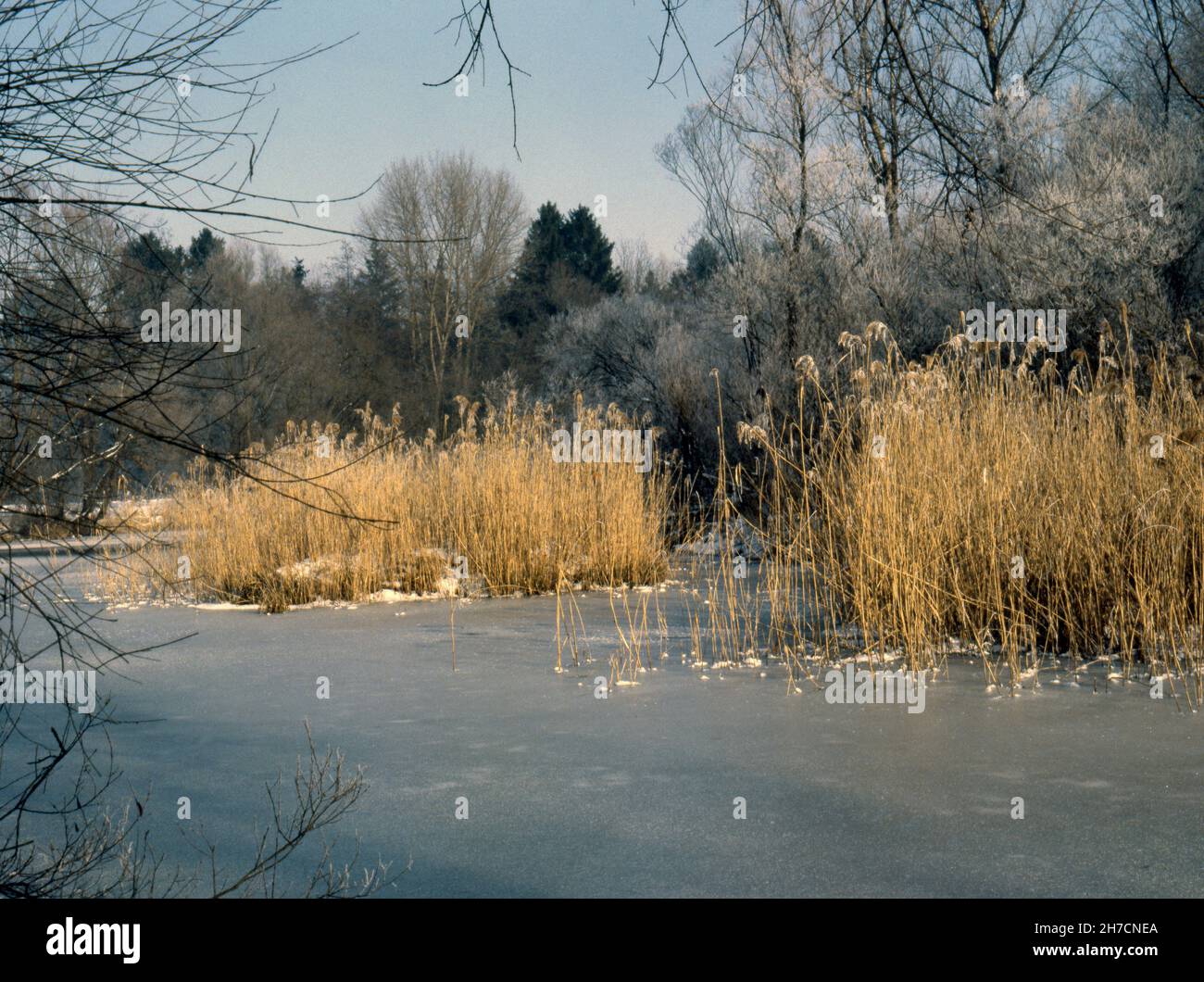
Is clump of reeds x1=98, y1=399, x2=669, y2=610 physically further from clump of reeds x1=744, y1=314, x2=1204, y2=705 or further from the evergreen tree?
the evergreen tree

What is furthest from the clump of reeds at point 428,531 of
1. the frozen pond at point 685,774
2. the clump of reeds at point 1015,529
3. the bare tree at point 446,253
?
the bare tree at point 446,253

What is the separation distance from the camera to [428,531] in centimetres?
813

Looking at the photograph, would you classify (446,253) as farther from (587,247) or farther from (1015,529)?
(1015,529)

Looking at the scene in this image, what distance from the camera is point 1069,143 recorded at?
1412cm

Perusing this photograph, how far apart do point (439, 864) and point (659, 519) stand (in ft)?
20.1

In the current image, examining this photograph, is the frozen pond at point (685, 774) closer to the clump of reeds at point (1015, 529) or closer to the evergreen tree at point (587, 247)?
A: the clump of reeds at point (1015, 529)

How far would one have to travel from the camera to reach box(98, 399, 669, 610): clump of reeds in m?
7.75

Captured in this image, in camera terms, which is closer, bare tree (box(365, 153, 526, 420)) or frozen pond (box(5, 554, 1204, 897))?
frozen pond (box(5, 554, 1204, 897))

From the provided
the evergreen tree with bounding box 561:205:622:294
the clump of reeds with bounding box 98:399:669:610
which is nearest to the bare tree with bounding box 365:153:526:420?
the evergreen tree with bounding box 561:205:622:294

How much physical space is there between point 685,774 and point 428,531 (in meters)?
5.09

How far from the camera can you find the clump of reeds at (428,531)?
775 centimetres

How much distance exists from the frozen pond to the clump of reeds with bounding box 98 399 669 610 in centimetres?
245

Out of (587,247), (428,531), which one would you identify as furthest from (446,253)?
(428,531)

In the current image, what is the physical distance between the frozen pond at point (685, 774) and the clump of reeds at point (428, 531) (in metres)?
2.45
